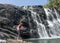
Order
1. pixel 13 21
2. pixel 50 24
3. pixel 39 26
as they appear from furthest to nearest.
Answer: pixel 50 24 < pixel 39 26 < pixel 13 21

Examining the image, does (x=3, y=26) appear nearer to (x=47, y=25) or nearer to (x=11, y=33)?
(x=11, y=33)

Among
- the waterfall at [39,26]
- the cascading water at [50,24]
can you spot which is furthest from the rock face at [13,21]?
the cascading water at [50,24]

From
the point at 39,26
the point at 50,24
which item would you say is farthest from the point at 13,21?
the point at 50,24

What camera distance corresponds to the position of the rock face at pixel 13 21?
1680 inches

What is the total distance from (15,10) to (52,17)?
867 cm

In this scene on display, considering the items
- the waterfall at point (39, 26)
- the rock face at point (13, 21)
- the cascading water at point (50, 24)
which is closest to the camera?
the rock face at point (13, 21)

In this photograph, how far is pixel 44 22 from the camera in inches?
1996

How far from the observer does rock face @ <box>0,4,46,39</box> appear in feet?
140

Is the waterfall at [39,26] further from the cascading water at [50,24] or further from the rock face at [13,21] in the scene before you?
the rock face at [13,21]

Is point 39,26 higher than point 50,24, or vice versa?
point 50,24

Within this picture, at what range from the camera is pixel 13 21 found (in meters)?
47.4

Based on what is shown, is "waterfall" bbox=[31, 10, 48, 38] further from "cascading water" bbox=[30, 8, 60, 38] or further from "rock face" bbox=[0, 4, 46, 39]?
"rock face" bbox=[0, 4, 46, 39]

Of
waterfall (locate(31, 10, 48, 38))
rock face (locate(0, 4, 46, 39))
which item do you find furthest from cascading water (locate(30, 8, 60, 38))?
rock face (locate(0, 4, 46, 39))

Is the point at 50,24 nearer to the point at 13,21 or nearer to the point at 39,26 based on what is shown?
the point at 39,26
